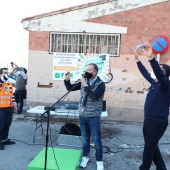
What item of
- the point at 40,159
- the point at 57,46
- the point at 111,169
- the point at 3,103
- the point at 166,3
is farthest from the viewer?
the point at 57,46

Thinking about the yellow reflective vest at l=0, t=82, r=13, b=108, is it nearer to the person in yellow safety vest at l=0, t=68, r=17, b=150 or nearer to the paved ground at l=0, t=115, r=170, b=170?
the person in yellow safety vest at l=0, t=68, r=17, b=150

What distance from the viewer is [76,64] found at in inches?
316

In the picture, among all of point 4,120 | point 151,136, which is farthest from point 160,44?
point 4,120

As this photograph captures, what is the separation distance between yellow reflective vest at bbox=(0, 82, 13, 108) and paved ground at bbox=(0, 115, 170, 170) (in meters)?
0.99

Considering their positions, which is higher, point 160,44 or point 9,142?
point 160,44

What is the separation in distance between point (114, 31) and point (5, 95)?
426cm

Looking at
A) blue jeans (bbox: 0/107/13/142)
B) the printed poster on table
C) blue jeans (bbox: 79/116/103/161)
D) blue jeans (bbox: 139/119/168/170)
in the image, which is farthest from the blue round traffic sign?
blue jeans (bbox: 0/107/13/142)

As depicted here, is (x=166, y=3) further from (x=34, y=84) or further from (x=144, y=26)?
(x=34, y=84)

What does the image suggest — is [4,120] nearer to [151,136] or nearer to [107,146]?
[107,146]

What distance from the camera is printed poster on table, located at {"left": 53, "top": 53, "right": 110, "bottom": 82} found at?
7969mm

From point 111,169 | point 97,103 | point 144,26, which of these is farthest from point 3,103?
point 144,26

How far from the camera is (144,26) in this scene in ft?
25.3

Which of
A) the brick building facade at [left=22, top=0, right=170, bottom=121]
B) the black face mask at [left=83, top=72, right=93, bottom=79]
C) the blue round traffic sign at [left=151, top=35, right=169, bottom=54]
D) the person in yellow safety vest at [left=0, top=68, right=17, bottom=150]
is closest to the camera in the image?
the black face mask at [left=83, top=72, right=93, bottom=79]

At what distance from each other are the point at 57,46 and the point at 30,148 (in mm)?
3937
